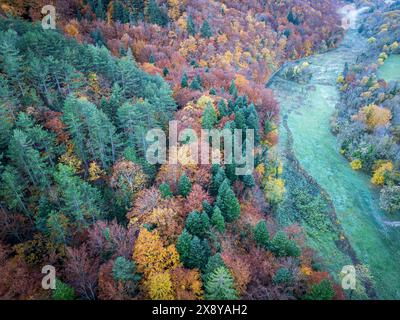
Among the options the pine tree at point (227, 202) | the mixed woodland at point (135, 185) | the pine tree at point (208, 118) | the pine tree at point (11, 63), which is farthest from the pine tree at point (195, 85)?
the pine tree at point (11, 63)

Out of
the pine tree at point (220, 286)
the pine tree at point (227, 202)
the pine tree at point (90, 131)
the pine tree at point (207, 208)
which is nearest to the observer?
the pine tree at point (220, 286)

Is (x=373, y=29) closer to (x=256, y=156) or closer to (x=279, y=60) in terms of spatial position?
(x=279, y=60)

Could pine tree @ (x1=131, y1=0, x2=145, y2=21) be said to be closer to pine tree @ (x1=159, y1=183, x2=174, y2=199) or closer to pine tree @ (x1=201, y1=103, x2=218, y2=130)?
pine tree @ (x1=201, y1=103, x2=218, y2=130)

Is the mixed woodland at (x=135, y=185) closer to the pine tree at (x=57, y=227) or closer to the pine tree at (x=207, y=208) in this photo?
the pine tree at (x=57, y=227)

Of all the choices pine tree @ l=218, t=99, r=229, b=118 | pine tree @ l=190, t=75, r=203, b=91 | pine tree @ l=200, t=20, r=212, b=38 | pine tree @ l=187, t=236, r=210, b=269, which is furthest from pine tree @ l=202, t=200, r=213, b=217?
pine tree @ l=200, t=20, r=212, b=38

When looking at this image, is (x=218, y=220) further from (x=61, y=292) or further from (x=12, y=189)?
(x=12, y=189)
